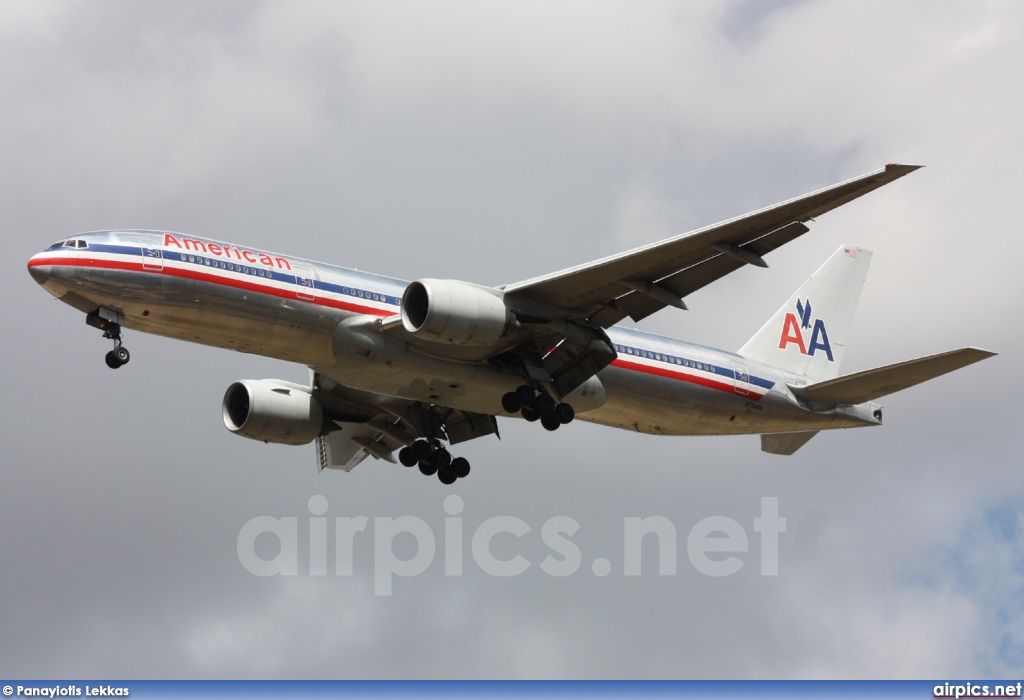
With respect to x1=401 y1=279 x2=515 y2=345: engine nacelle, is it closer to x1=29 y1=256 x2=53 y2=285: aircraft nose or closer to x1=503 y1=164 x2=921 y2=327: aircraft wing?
x1=503 y1=164 x2=921 y2=327: aircraft wing

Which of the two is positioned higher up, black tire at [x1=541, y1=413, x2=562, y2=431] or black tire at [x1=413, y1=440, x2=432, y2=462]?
black tire at [x1=413, y1=440, x2=432, y2=462]

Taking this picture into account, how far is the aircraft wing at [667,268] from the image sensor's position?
1158 inches

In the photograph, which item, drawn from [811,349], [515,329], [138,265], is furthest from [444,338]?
[811,349]

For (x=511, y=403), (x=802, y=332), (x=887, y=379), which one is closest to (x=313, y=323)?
(x=511, y=403)


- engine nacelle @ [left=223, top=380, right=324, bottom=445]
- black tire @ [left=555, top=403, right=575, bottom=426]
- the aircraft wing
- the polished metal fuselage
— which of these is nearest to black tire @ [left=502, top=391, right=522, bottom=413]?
the polished metal fuselage

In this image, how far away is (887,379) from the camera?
35969 millimetres

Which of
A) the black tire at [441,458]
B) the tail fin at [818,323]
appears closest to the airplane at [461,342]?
the black tire at [441,458]

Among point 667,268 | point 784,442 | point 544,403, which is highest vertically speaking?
point 667,268

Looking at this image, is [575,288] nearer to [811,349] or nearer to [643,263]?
[643,263]

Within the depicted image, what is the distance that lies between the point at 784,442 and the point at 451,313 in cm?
1478

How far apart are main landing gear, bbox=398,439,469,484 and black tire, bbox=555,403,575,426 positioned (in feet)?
19.0

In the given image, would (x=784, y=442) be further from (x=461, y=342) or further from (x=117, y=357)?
(x=117, y=357)

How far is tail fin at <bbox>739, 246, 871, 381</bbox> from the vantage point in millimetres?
41719

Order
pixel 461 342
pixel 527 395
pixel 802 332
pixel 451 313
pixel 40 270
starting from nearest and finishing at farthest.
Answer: pixel 40 270 < pixel 451 313 < pixel 461 342 < pixel 527 395 < pixel 802 332
